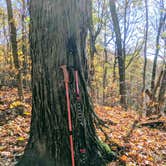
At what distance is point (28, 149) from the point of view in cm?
309

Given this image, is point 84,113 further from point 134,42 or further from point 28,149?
point 134,42

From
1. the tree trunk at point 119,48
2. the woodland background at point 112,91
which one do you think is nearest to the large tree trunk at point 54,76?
the woodland background at point 112,91

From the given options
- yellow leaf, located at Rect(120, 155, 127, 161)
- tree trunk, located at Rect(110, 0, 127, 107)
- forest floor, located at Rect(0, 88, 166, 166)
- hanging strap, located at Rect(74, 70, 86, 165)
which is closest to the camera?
hanging strap, located at Rect(74, 70, 86, 165)

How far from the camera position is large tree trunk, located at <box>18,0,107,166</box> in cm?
283

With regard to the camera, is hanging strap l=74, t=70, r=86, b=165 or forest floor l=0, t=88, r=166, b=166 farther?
forest floor l=0, t=88, r=166, b=166

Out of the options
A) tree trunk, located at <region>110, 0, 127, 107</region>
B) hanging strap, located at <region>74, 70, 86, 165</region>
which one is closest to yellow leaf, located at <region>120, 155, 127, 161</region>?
hanging strap, located at <region>74, 70, 86, 165</region>

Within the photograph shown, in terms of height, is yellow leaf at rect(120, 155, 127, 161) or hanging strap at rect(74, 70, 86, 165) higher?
hanging strap at rect(74, 70, 86, 165)

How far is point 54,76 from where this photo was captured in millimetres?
2857

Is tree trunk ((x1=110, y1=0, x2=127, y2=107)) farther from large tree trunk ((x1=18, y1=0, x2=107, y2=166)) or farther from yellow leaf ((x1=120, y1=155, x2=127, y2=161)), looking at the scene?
large tree trunk ((x1=18, y1=0, x2=107, y2=166))

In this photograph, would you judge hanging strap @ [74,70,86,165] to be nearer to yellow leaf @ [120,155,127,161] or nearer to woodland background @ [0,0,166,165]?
woodland background @ [0,0,166,165]

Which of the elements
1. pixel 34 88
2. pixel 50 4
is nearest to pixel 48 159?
pixel 34 88

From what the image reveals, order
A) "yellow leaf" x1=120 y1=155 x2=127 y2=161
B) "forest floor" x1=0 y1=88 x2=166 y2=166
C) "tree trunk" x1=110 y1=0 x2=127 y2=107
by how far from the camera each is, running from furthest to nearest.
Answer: "tree trunk" x1=110 y1=0 x2=127 y2=107, "forest floor" x1=0 y1=88 x2=166 y2=166, "yellow leaf" x1=120 y1=155 x2=127 y2=161

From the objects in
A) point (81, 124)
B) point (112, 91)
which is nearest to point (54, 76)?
point (81, 124)

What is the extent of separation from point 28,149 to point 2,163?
0.52 metres
